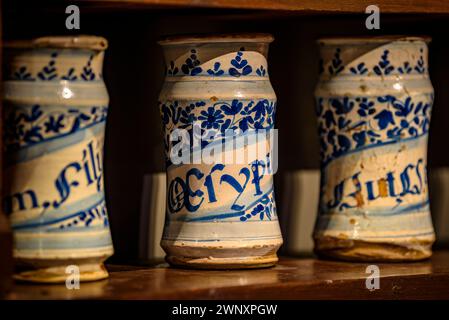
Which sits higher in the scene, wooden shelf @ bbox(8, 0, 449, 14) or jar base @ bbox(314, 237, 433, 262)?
wooden shelf @ bbox(8, 0, 449, 14)

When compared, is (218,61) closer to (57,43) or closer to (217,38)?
(217,38)

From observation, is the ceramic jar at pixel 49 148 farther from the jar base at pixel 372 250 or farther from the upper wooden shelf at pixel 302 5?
the jar base at pixel 372 250

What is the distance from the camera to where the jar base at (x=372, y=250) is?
3.99ft

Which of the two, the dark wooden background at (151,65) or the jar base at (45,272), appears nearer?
the jar base at (45,272)

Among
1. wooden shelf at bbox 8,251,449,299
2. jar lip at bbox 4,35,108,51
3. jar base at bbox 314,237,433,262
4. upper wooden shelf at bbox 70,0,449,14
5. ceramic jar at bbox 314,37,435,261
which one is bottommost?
wooden shelf at bbox 8,251,449,299

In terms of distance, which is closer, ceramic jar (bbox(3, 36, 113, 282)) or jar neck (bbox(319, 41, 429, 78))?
ceramic jar (bbox(3, 36, 113, 282))

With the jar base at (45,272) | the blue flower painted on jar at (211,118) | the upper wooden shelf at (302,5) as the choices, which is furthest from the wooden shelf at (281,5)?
the jar base at (45,272)

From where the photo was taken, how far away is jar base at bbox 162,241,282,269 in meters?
1.13

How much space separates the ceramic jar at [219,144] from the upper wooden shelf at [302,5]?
7 centimetres

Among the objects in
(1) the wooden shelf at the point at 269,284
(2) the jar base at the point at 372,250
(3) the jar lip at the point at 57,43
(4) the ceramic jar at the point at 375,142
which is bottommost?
(1) the wooden shelf at the point at 269,284

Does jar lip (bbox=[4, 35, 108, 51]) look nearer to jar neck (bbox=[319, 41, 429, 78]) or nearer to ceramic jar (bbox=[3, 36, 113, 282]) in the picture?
ceramic jar (bbox=[3, 36, 113, 282])

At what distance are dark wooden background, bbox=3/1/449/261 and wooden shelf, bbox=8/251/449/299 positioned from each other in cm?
12

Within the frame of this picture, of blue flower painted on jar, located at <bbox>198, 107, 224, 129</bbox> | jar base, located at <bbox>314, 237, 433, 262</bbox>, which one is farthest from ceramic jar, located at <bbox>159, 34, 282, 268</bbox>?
jar base, located at <bbox>314, 237, 433, 262</bbox>

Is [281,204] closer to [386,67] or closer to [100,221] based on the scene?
[386,67]
